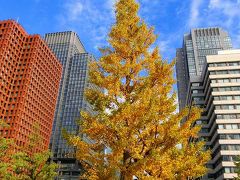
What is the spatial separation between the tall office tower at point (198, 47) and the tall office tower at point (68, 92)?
57143 mm

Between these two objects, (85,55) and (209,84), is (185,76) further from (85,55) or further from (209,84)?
(209,84)

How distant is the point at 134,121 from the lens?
11.4 metres

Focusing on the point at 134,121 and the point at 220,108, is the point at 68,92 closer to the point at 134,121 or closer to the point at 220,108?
the point at 220,108

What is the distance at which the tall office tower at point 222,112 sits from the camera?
70.6m

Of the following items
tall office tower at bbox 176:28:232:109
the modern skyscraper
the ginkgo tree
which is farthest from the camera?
tall office tower at bbox 176:28:232:109

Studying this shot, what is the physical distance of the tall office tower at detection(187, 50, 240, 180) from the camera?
232ft

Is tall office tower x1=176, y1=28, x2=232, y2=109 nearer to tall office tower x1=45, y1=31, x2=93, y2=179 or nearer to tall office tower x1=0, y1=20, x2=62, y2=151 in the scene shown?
tall office tower x1=45, y1=31, x2=93, y2=179

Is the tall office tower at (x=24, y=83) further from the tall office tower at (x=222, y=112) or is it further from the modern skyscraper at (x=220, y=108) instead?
the tall office tower at (x=222, y=112)

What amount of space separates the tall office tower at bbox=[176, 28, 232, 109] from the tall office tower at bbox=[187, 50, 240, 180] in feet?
238

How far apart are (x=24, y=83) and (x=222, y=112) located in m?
70.0

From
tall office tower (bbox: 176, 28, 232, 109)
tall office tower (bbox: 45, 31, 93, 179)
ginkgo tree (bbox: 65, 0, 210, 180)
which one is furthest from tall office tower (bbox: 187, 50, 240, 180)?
tall office tower (bbox: 176, 28, 232, 109)

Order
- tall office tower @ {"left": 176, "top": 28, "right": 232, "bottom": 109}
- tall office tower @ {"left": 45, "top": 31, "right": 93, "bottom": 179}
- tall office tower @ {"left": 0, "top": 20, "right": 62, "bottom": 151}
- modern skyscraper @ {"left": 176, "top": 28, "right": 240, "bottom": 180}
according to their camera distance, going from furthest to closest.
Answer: tall office tower @ {"left": 176, "top": 28, "right": 232, "bottom": 109} < tall office tower @ {"left": 45, "top": 31, "right": 93, "bottom": 179} < tall office tower @ {"left": 0, "top": 20, "right": 62, "bottom": 151} < modern skyscraper @ {"left": 176, "top": 28, "right": 240, "bottom": 180}

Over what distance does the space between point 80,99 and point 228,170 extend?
94.5m

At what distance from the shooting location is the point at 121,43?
13781 mm
